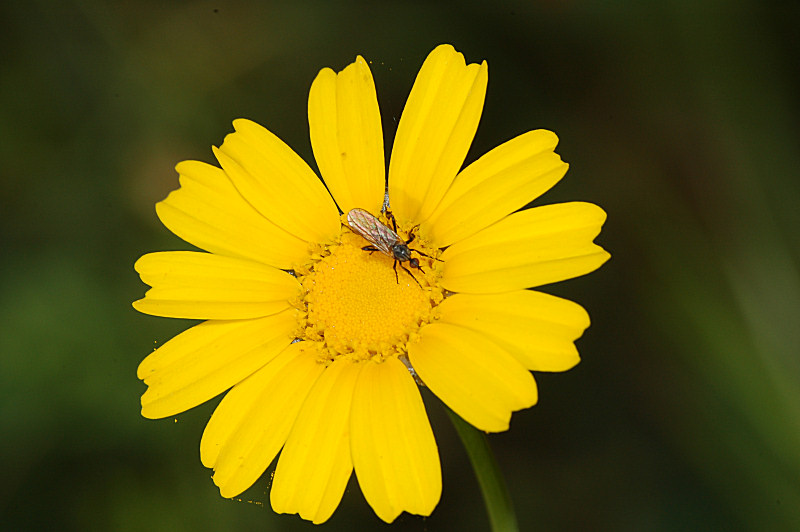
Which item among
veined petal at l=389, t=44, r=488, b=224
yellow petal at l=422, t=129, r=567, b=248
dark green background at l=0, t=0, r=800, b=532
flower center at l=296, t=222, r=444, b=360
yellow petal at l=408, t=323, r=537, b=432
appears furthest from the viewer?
dark green background at l=0, t=0, r=800, b=532

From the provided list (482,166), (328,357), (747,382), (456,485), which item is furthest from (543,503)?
(482,166)

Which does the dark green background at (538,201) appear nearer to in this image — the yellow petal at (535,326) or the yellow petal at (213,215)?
the yellow petal at (213,215)

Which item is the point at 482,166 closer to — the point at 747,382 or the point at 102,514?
the point at 747,382

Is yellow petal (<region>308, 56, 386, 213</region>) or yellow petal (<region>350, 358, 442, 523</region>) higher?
yellow petal (<region>308, 56, 386, 213</region>)

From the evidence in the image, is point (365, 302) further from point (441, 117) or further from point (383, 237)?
point (441, 117)

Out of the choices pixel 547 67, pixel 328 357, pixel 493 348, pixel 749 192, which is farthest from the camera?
pixel 547 67

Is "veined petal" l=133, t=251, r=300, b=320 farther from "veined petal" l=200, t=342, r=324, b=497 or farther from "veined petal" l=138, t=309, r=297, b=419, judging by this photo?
"veined petal" l=200, t=342, r=324, b=497

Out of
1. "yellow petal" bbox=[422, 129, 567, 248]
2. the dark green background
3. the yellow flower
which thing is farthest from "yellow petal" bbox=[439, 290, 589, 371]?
the dark green background

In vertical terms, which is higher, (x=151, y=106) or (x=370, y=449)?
(x=151, y=106)

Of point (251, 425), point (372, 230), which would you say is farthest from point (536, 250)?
point (251, 425)
